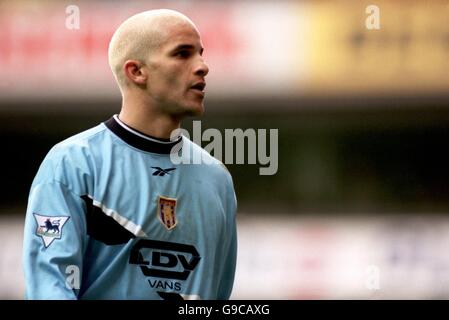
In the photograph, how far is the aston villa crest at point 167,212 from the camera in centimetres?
439

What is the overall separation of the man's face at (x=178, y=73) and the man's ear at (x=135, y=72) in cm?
2

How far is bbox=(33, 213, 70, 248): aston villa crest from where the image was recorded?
4.19 metres

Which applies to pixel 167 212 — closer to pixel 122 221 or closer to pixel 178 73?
pixel 122 221

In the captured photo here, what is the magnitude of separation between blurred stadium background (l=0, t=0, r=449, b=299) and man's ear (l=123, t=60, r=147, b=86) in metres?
7.27

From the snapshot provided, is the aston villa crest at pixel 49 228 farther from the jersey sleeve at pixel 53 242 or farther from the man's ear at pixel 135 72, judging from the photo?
the man's ear at pixel 135 72

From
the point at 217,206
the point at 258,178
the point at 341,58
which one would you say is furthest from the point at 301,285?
the point at 217,206

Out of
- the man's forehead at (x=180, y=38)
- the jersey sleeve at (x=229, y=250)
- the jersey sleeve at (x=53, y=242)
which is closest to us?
the jersey sleeve at (x=53, y=242)

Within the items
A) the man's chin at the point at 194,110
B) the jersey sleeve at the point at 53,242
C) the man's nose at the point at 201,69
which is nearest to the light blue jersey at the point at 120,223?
the jersey sleeve at the point at 53,242

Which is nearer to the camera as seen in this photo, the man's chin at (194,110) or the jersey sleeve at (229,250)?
the man's chin at (194,110)

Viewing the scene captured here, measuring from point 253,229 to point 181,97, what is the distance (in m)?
7.79

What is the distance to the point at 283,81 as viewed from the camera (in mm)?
12523

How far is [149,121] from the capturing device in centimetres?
452

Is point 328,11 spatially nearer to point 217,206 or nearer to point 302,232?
point 302,232

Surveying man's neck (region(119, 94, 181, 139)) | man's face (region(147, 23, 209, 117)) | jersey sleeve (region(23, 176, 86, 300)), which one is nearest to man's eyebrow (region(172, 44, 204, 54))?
man's face (region(147, 23, 209, 117))
